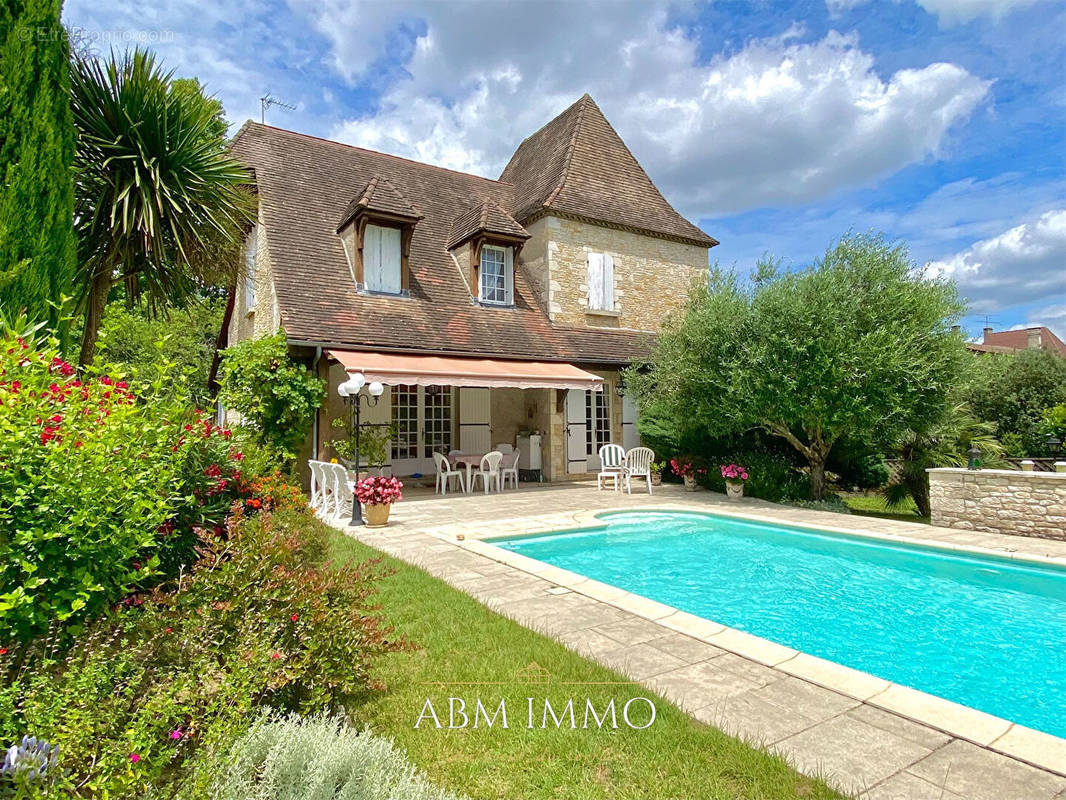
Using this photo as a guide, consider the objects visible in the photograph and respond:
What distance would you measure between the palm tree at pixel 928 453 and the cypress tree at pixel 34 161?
19.5m

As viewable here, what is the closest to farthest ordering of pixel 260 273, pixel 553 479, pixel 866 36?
pixel 866 36, pixel 260 273, pixel 553 479

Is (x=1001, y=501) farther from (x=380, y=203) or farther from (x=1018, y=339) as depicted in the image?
(x=1018, y=339)

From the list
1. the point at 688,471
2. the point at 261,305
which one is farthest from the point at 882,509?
the point at 261,305

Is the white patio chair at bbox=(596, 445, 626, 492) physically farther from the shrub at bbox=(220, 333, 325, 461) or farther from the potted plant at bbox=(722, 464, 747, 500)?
the shrub at bbox=(220, 333, 325, 461)

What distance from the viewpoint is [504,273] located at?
2095 centimetres

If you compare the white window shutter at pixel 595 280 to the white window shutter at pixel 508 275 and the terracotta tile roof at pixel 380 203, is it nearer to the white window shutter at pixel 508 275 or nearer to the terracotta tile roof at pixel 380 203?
the white window shutter at pixel 508 275

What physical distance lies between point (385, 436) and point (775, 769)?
54.5 feet

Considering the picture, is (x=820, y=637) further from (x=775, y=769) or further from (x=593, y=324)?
(x=593, y=324)

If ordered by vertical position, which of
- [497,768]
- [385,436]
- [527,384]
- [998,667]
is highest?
[527,384]

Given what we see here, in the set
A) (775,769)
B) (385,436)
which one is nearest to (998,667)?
(775,769)

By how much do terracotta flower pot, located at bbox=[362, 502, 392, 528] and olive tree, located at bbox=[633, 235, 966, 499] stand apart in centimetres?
953

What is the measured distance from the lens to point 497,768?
352 cm

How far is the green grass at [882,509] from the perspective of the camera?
17.4m

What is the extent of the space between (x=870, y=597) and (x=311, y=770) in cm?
915
